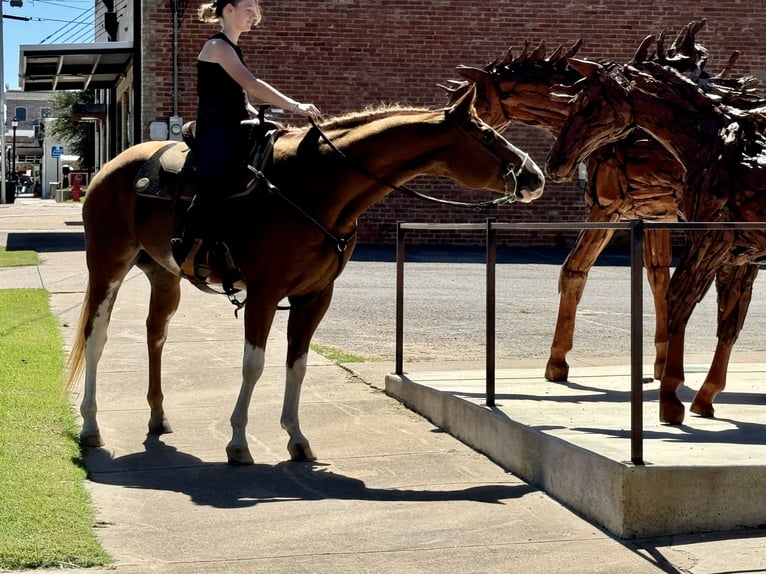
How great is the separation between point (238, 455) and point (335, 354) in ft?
13.9

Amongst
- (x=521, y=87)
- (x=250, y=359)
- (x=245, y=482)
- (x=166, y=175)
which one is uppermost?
(x=521, y=87)

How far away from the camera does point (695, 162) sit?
694 cm

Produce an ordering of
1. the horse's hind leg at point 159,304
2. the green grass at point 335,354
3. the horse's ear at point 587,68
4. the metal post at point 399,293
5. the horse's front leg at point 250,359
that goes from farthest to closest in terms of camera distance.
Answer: the green grass at point 335,354 → the metal post at point 399,293 → the horse's hind leg at point 159,304 → the horse's ear at point 587,68 → the horse's front leg at point 250,359

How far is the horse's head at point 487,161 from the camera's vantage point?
6.41 meters

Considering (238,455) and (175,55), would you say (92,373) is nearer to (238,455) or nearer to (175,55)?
(238,455)

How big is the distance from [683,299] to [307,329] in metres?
2.22

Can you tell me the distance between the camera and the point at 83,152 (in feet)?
218

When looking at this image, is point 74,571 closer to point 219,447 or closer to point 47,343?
point 219,447

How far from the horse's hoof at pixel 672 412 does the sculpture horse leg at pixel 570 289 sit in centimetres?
203

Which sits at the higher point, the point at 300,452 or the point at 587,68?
the point at 587,68

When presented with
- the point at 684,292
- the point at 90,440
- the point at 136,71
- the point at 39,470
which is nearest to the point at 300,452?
the point at 90,440

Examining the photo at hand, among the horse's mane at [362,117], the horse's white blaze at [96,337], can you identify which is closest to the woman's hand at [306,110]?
the horse's mane at [362,117]

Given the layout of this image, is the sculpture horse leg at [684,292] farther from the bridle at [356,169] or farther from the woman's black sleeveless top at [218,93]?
the woman's black sleeveless top at [218,93]

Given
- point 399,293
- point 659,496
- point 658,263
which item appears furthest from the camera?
point 658,263
